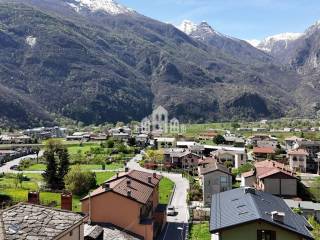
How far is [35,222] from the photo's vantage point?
649 inches

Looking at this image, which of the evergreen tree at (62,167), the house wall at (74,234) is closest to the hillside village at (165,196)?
the house wall at (74,234)


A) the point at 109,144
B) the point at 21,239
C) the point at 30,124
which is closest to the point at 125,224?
the point at 21,239

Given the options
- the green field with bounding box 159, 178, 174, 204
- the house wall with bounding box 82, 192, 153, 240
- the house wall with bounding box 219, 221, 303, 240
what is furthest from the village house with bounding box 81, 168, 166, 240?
the green field with bounding box 159, 178, 174, 204

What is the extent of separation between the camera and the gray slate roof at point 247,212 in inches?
768

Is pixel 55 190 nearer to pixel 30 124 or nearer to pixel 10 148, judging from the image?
pixel 10 148

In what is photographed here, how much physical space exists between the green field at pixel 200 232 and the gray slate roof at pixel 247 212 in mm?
11664

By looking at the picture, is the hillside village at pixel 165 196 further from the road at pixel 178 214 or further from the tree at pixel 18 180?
the tree at pixel 18 180

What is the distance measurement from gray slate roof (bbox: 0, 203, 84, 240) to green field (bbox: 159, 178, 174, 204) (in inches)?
1327

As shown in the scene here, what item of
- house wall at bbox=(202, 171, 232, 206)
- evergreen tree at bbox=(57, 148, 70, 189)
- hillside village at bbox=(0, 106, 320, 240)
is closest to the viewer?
hillside village at bbox=(0, 106, 320, 240)

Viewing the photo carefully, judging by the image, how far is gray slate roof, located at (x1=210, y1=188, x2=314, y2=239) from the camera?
1952cm

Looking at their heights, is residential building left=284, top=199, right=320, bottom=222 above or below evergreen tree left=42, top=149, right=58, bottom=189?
below

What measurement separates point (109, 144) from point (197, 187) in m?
51.3

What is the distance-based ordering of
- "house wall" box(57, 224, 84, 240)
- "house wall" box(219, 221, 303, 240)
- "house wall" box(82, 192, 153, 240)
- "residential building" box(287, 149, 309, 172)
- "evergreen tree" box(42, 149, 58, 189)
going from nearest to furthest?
"house wall" box(57, 224, 84, 240)
"house wall" box(219, 221, 303, 240)
"house wall" box(82, 192, 153, 240)
"evergreen tree" box(42, 149, 58, 189)
"residential building" box(287, 149, 309, 172)

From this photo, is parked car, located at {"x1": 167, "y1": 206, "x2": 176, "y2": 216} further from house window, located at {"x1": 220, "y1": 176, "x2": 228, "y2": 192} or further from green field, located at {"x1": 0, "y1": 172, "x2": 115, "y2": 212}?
house window, located at {"x1": 220, "y1": 176, "x2": 228, "y2": 192}
